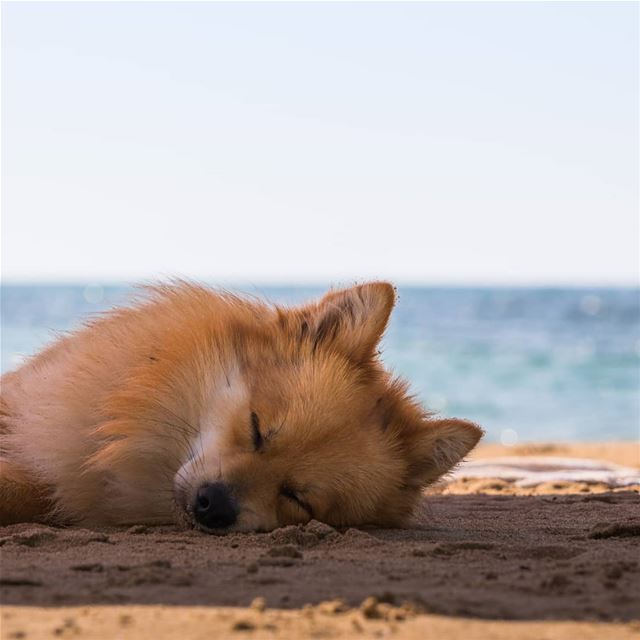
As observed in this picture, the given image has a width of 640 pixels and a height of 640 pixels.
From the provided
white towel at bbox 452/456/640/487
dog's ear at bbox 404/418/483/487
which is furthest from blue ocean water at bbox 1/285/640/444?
white towel at bbox 452/456/640/487

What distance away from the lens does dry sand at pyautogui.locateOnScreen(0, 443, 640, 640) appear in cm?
289

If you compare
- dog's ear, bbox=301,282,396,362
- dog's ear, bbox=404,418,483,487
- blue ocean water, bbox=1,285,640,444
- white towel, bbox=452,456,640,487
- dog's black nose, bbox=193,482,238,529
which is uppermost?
dog's ear, bbox=301,282,396,362

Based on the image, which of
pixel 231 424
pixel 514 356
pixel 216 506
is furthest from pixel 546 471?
pixel 514 356

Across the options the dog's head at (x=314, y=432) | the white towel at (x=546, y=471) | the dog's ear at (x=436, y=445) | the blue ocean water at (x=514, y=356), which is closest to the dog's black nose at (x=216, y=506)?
the dog's head at (x=314, y=432)

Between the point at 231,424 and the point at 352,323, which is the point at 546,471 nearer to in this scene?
the point at 352,323

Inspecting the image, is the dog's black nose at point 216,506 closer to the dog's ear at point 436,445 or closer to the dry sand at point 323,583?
the dry sand at point 323,583

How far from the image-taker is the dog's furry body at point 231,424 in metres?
4.54

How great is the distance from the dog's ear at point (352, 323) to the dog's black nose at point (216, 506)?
30.2 inches

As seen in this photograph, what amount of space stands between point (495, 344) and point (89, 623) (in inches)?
1205

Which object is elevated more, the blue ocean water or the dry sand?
the dry sand

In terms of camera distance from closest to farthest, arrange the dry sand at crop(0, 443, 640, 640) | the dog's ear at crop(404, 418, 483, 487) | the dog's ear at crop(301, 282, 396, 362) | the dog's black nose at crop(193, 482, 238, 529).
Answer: the dry sand at crop(0, 443, 640, 640)
the dog's black nose at crop(193, 482, 238, 529)
the dog's ear at crop(301, 282, 396, 362)
the dog's ear at crop(404, 418, 483, 487)

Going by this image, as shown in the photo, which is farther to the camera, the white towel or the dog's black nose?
the white towel

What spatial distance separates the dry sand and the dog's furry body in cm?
23

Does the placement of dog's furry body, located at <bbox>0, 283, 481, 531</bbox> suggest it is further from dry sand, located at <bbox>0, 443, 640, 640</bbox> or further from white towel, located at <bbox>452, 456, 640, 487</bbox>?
white towel, located at <bbox>452, 456, 640, 487</bbox>
